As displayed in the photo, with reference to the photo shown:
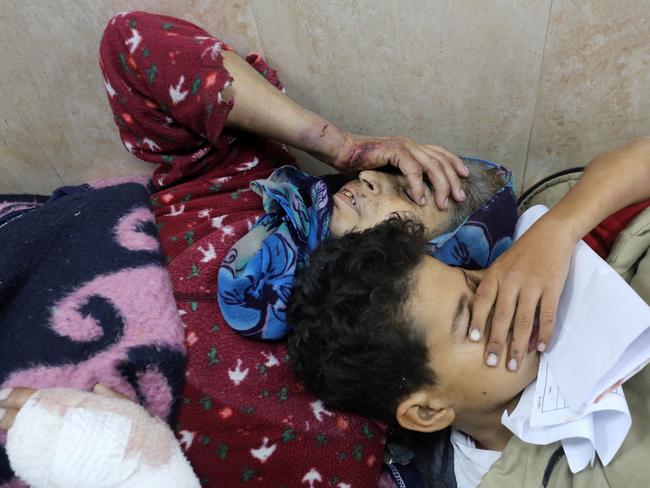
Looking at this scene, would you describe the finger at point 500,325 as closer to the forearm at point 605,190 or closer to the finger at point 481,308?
the finger at point 481,308

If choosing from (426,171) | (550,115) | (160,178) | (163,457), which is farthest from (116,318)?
(550,115)

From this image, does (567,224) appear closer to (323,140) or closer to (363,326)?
(363,326)

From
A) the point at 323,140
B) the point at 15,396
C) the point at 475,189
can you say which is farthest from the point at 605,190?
the point at 15,396

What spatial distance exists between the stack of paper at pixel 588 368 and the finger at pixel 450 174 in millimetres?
288

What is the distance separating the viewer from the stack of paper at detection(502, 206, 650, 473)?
0.75 meters

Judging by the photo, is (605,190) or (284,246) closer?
(605,190)

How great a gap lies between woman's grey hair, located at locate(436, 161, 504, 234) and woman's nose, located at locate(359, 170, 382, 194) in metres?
0.16

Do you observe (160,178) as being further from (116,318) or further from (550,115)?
(550,115)

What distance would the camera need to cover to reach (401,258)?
2.78 ft

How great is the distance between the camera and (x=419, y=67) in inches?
48.2

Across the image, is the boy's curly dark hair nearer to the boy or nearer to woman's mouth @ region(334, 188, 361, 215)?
the boy

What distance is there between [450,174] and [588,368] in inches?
18.8

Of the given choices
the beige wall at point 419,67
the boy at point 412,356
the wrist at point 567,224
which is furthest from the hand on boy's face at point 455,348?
the beige wall at point 419,67

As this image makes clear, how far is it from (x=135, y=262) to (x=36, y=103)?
67 centimetres
